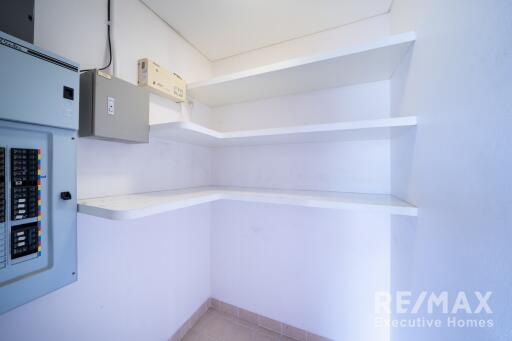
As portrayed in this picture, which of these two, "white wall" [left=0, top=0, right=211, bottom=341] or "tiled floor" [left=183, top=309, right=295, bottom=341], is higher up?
"white wall" [left=0, top=0, right=211, bottom=341]

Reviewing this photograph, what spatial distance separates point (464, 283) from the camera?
20.2 inches

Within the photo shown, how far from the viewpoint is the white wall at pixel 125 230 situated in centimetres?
83

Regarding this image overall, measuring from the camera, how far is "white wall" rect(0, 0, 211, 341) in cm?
83

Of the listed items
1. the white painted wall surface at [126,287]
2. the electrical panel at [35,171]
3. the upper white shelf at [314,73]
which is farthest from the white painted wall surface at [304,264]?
the electrical panel at [35,171]

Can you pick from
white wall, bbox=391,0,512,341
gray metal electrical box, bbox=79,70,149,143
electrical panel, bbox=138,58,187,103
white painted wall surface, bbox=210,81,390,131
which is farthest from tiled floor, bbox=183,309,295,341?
electrical panel, bbox=138,58,187,103

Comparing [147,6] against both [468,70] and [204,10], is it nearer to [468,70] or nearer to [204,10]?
[204,10]

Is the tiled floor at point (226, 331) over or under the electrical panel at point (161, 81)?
under

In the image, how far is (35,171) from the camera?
675 mm

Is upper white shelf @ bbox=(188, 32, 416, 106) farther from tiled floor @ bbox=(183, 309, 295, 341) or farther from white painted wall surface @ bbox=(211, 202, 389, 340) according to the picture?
tiled floor @ bbox=(183, 309, 295, 341)

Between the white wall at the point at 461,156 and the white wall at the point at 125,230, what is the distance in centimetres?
146

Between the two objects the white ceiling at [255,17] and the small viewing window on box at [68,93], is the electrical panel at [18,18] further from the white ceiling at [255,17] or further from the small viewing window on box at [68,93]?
the white ceiling at [255,17]

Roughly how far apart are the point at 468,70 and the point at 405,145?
0.54 m

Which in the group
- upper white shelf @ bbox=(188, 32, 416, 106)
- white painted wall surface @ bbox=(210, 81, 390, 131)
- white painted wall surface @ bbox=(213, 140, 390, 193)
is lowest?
white painted wall surface @ bbox=(213, 140, 390, 193)

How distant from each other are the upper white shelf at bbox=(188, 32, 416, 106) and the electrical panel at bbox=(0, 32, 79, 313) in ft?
2.74
